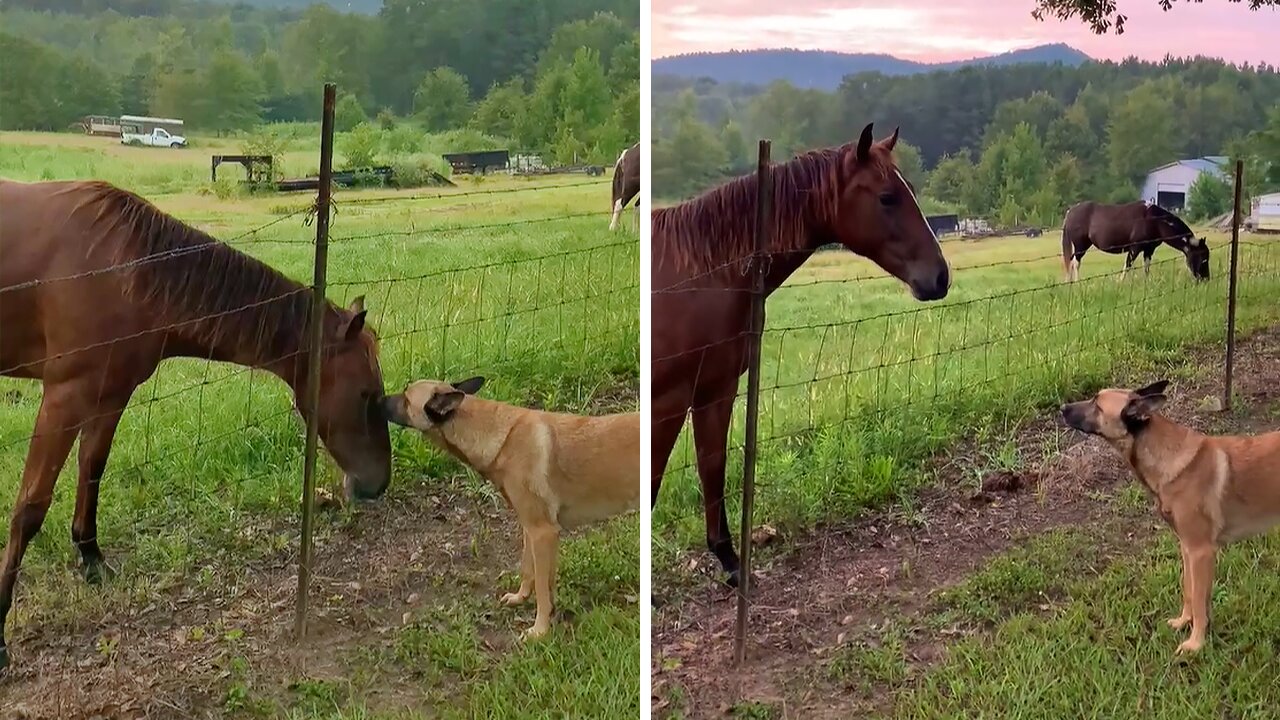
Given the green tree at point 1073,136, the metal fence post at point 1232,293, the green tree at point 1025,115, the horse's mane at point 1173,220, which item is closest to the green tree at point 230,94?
the green tree at point 1025,115

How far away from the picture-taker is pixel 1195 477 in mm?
2301

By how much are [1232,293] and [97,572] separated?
2.75 meters

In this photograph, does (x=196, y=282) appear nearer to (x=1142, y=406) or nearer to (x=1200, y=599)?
(x=1142, y=406)

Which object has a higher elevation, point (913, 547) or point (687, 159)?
point (687, 159)

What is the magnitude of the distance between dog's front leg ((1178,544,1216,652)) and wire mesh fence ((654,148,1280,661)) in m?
0.47

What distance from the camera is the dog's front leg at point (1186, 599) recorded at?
2.29 m

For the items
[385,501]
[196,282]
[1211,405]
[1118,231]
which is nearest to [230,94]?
[196,282]

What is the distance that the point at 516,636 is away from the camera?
8.09ft

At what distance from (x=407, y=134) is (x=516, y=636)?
1234mm

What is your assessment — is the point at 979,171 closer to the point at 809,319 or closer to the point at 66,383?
the point at 809,319

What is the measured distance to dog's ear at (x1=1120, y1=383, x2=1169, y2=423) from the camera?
2.31 meters

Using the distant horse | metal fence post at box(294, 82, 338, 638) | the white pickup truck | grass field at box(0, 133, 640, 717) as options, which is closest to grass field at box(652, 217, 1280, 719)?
grass field at box(0, 133, 640, 717)

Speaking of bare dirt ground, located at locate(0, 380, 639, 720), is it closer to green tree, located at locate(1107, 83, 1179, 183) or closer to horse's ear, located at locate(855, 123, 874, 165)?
horse's ear, located at locate(855, 123, 874, 165)

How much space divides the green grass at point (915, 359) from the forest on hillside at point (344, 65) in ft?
2.18
